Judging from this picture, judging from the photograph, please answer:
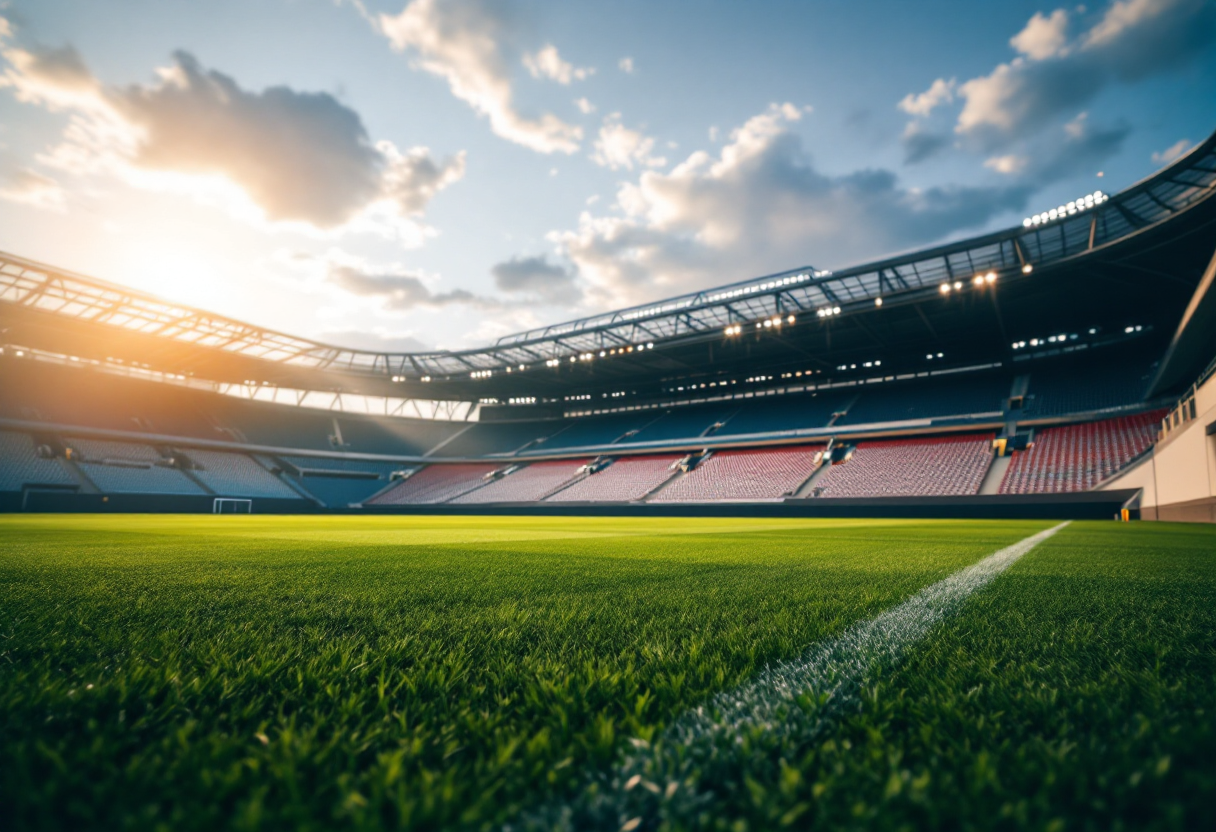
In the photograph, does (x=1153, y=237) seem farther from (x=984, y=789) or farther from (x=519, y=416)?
(x=519, y=416)

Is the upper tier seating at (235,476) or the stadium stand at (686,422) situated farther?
the stadium stand at (686,422)

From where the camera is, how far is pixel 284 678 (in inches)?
62.4

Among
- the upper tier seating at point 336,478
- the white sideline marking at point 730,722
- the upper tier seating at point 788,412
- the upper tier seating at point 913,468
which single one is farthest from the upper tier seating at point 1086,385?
the upper tier seating at point 336,478

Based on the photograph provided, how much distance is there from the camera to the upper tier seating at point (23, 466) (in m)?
25.6

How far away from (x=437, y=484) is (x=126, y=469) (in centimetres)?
1771

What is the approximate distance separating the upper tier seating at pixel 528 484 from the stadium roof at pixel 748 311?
6502mm

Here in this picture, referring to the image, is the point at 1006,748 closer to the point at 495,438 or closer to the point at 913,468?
the point at 913,468

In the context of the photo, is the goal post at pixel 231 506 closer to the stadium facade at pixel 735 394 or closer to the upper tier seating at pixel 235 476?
the stadium facade at pixel 735 394

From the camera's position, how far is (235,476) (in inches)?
1356

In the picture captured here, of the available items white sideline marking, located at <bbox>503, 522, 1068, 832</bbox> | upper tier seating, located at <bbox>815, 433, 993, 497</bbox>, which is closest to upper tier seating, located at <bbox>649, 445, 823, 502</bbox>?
upper tier seating, located at <bbox>815, 433, 993, 497</bbox>

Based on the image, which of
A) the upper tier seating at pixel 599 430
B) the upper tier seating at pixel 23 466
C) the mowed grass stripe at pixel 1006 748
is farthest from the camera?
the upper tier seating at pixel 599 430

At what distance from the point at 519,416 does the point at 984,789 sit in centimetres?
4885

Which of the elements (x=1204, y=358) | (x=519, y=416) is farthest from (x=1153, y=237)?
(x=519, y=416)

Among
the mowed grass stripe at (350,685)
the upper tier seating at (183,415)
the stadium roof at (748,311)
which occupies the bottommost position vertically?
the mowed grass stripe at (350,685)
